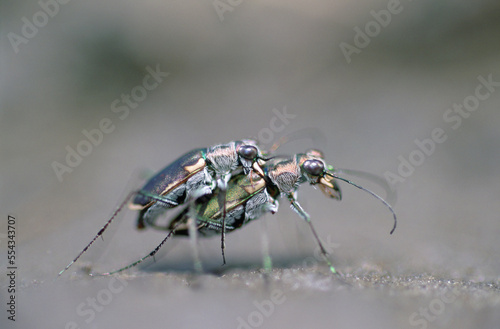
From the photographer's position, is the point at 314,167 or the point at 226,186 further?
the point at 226,186

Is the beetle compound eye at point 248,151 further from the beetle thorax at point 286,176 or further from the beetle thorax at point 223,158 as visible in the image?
the beetle thorax at point 286,176

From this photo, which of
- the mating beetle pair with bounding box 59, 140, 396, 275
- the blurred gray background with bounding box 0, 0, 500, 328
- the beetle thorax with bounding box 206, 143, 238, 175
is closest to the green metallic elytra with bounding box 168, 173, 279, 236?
the mating beetle pair with bounding box 59, 140, 396, 275

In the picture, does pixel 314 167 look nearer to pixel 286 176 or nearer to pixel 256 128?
pixel 286 176

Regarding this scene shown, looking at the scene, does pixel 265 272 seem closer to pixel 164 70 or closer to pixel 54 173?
pixel 54 173

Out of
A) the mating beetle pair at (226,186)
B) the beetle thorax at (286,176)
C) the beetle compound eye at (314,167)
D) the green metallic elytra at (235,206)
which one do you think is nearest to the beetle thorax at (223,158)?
the mating beetle pair at (226,186)

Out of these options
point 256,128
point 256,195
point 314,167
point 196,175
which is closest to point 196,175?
point 196,175

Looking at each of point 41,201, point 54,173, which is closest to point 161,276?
point 41,201
